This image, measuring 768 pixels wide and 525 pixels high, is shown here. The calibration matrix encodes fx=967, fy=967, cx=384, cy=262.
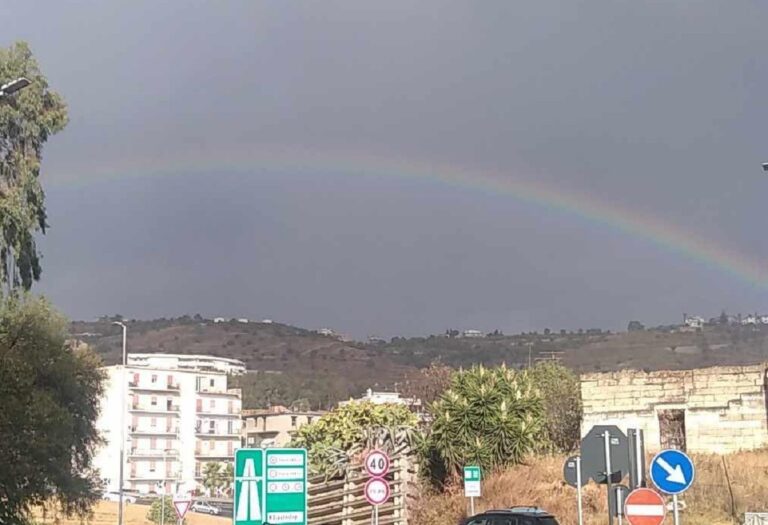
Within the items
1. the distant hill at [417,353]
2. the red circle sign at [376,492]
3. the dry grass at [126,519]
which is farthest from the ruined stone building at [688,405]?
the dry grass at [126,519]

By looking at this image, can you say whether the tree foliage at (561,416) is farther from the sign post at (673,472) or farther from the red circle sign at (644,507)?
A: the red circle sign at (644,507)

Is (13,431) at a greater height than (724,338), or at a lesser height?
lesser

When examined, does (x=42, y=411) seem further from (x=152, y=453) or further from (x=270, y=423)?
(x=270, y=423)

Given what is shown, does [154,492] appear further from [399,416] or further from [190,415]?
[399,416]

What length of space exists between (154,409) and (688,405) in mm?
113659

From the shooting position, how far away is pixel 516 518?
71.6 feet

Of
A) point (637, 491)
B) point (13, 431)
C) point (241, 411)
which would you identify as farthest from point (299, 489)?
point (241, 411)

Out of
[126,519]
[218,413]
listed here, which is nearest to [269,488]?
[126,519]

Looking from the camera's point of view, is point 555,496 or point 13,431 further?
point 555,496

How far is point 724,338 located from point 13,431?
75.5 meters

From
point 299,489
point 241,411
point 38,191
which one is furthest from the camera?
point 241,411

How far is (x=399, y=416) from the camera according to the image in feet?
117

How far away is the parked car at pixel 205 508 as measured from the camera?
8207 centimetres

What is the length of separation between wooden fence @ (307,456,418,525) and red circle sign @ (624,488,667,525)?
17402 mm
